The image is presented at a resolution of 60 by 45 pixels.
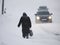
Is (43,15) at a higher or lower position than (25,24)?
higher

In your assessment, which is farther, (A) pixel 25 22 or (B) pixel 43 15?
(B) pixel 43 15

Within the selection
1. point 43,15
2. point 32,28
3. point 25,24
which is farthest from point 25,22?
point 43,15

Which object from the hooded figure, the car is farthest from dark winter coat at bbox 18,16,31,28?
the car

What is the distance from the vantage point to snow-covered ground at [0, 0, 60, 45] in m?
3.48

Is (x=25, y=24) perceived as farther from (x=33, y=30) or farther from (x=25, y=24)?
(x=33, y=30)

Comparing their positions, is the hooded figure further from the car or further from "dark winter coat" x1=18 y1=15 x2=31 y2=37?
the car

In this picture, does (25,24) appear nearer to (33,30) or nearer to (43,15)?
(33,30)

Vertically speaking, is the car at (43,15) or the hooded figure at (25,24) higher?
the car at (43,15)

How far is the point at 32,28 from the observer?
141 inches

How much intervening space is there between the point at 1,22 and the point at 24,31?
1.25ft

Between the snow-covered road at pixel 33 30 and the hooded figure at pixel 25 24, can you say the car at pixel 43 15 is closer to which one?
the snow-covered road at pixel 33 30

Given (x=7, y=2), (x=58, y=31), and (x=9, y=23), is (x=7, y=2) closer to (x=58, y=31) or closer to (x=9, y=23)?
(x=9, y=23)

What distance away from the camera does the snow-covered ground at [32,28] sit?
11.4ft

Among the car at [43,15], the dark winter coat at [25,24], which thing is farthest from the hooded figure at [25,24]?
the car at [43,15]
